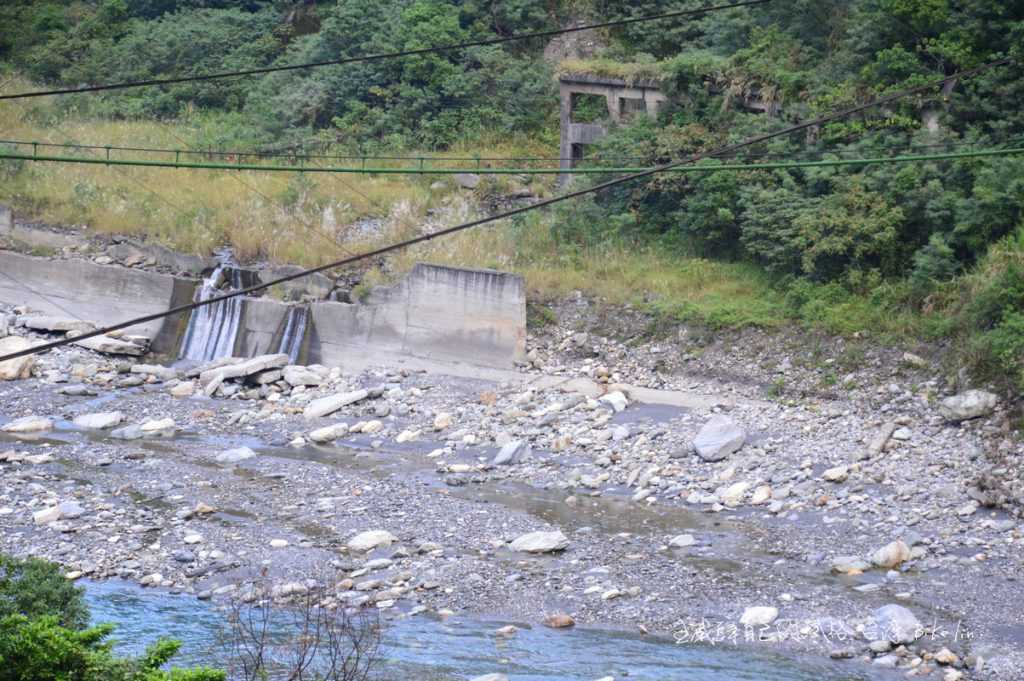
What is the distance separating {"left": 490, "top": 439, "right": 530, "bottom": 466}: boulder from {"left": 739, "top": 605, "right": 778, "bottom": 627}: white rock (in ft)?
20.2

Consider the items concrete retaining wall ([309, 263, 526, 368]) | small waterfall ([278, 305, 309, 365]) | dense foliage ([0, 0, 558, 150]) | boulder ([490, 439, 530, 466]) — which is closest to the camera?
boulder ([490, 439, 530, 466])

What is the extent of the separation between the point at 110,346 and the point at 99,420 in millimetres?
4677

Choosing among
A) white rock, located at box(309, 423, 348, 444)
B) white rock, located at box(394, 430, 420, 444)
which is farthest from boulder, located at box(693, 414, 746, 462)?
white rock, located at box(309, 423, 348, 444)

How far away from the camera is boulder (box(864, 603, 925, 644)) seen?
1178cm

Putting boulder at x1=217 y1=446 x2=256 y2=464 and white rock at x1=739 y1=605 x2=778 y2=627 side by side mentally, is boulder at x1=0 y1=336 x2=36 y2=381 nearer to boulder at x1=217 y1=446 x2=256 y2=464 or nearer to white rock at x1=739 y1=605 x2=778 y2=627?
boulder at x1=217 y1=446 x2=256 y2=464

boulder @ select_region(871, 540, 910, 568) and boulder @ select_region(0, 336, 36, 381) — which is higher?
boulder @ select_region(0, 336, 36, 381)

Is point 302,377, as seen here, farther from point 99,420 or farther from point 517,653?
point 517,653

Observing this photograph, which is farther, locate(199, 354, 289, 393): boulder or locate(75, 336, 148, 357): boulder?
Result: locate(75, 336, 148, 357): boulder

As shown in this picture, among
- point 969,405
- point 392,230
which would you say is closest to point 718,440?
point 969,405

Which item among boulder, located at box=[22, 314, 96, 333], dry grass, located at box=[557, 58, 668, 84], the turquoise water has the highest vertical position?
dry grass, located at box=[557, 58, 668, 84]

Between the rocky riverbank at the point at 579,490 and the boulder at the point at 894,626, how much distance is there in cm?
3

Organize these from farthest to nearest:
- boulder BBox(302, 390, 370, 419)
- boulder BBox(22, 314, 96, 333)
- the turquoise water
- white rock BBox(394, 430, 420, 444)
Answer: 1. boulder BBox(22, 314, 96, 333)
2. boulder BBox(302, 390, 370, 419)
3. white rock BBox(394, 430, 420, 444)
4. the turquoise water

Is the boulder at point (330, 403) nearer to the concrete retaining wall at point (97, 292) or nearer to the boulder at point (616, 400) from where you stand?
the boulder at point (616, 400)

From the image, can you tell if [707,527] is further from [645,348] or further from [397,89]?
[397,89]
